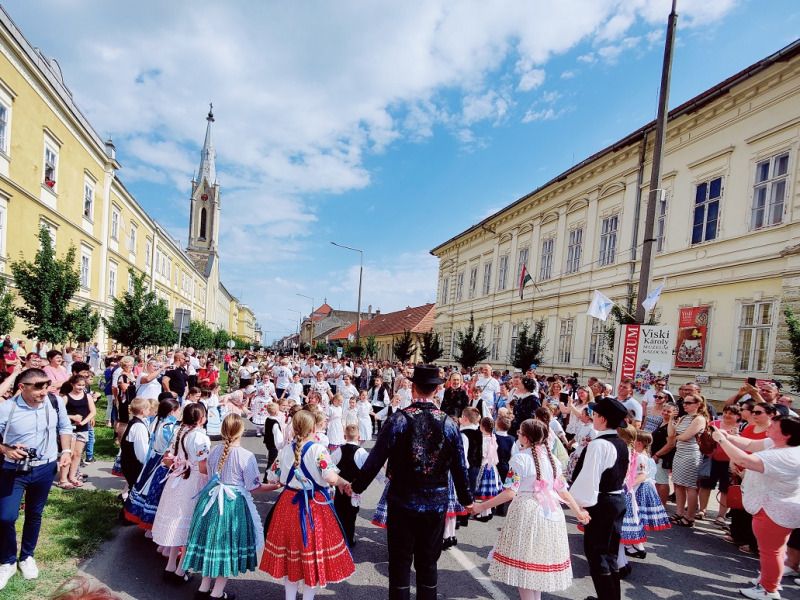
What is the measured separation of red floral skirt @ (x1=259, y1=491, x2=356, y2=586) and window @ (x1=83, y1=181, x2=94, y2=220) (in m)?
26.6

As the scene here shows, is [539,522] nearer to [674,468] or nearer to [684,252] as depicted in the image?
[674,468]

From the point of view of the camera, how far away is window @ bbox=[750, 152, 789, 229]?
13.4 metres

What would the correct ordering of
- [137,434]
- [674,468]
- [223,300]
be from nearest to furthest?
[137,434], [674,468], [223,300]

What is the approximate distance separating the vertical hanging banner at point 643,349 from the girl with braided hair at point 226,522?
7.65 metres

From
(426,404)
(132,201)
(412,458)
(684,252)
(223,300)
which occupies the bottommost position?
(223,300)

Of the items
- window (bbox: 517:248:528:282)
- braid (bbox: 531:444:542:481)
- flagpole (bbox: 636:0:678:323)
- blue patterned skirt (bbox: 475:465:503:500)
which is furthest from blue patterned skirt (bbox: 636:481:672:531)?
window (bbox: 517:248:528:282)

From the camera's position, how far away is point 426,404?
363cm

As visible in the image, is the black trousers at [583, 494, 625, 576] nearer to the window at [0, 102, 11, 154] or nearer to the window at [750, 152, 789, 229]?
the window at [750, 152, 789, 229]

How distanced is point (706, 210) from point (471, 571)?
15.3 meters

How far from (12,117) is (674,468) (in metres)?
22.7

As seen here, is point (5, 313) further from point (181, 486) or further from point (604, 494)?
point (604, 494)

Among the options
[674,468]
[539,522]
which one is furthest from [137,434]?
[674,468]

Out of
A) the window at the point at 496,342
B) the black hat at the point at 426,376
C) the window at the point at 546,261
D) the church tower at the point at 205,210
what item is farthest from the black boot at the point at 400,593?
the church tower at the point at 205,210

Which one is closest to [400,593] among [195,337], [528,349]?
[528,349]
